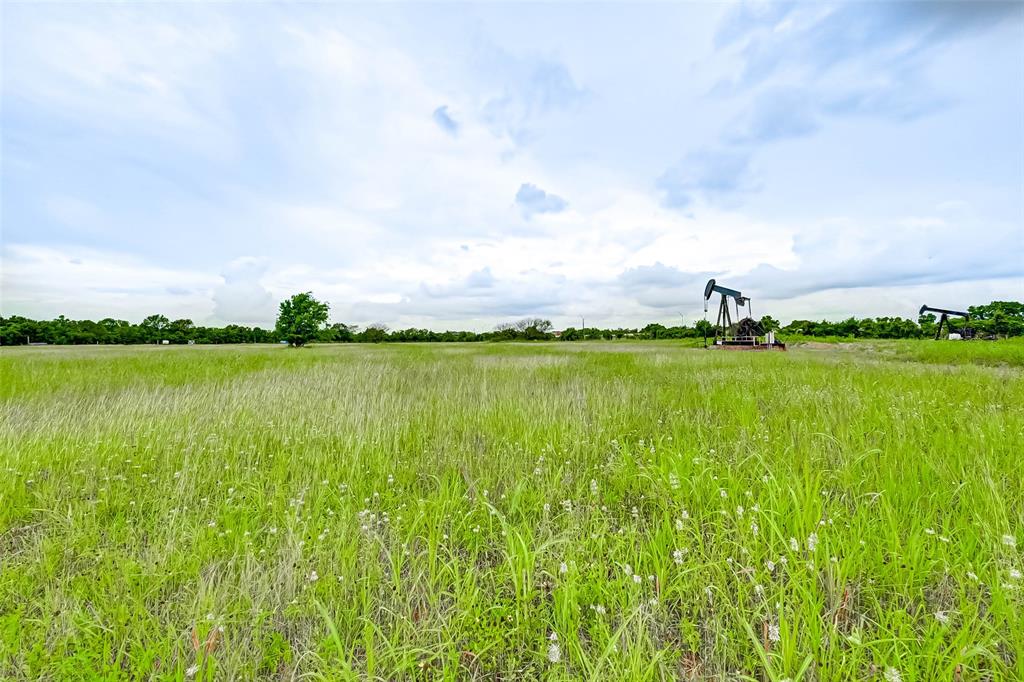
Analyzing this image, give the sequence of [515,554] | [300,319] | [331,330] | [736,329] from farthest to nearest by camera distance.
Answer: [331,330], [300,319], [736,329], [515,554]

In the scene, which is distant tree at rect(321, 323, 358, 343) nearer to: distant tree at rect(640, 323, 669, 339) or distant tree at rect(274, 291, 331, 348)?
distant tree at rect(274, 291, 331, 348)

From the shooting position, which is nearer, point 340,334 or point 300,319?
point 300,319

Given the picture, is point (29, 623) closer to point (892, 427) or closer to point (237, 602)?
point (237, 602)

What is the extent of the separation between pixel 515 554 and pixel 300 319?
205ft

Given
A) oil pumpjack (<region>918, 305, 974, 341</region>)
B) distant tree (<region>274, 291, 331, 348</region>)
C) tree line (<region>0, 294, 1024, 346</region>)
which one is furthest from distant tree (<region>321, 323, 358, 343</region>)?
oil pumpjack (<region>918, 305, 974, 341</region>)

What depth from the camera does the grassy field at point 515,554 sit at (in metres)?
1.79

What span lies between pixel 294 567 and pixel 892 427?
7.04m

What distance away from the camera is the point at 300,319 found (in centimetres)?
5572

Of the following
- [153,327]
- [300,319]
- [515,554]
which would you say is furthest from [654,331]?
[153,327]

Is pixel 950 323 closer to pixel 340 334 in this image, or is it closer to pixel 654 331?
pixel 654 331

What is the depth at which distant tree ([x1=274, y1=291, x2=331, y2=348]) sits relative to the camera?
183ft

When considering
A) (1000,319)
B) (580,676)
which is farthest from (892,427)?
(1000,319)

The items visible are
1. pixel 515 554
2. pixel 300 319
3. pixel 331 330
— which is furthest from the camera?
pixel 331 330

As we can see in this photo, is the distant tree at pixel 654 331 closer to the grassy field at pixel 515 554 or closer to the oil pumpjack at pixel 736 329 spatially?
the oil pumpjack at pixel 736 329
